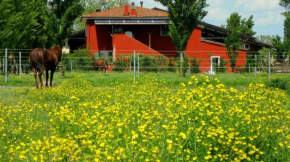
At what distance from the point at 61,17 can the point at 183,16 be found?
295 inches

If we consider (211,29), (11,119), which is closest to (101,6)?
(211,29)

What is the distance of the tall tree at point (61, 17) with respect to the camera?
29203 mm

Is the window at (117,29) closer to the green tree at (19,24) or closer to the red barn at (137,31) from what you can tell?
the red barn at (137,31)

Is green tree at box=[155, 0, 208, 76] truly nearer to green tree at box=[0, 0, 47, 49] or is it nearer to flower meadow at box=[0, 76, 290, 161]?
green tree at box=[0, 0, 47, 49]

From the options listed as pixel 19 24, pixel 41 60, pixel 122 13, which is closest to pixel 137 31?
pixel 122 13

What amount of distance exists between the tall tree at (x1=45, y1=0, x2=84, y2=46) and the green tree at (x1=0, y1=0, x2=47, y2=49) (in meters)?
0.69

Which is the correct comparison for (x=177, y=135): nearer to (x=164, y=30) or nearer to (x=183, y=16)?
(x=183, y=16)

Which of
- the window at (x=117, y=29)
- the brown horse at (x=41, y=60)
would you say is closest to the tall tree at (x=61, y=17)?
the brown horse at (x=41, y=60)

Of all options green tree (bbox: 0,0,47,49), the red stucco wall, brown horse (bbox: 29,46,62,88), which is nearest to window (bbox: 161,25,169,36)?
the red stucco wall

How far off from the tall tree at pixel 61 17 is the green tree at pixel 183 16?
5.39m

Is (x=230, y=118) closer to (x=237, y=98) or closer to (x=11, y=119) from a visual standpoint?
(x=237, y=98)

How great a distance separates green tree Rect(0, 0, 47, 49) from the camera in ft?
100

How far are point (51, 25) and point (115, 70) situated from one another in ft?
15.6

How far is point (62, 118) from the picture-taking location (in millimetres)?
6992
